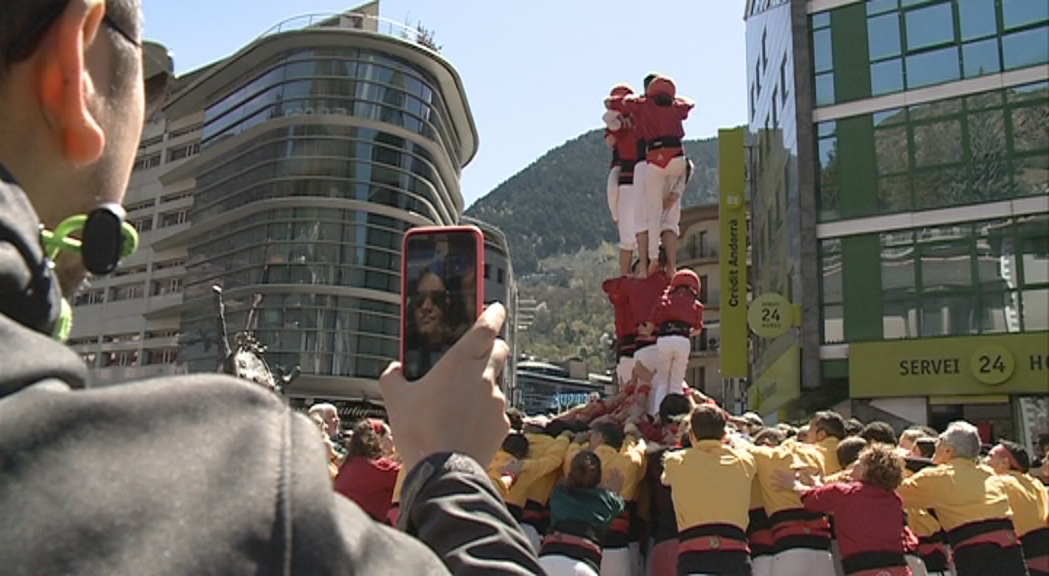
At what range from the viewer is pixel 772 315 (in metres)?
25.0

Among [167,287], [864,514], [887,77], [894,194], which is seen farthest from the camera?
[167,287]

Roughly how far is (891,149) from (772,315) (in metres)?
→ 5.25

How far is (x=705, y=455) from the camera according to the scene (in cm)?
594

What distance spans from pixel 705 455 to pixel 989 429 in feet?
53.8

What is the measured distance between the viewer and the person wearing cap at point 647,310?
10648 mm

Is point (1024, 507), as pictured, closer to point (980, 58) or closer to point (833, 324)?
point (833, 324)

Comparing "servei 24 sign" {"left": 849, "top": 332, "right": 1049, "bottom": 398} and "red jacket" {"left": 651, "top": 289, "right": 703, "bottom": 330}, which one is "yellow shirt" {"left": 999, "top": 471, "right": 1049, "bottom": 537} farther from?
"servei 24 sign" {"left": 849, "top": 332, "right": 1049, "bottom": 398}

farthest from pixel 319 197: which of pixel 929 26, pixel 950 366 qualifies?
pixel 950 366

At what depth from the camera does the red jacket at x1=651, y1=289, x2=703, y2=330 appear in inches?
418

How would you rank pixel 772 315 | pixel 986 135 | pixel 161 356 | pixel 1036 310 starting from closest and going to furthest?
pixel 1036 310, pixel 986 135, pixel 772 315, pixel 161 356

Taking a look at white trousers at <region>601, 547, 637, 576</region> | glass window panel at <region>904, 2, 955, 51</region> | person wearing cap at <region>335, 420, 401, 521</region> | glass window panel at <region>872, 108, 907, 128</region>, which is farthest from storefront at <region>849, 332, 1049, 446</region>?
person wearing cap at <region>335, 420, 401, 521</region>

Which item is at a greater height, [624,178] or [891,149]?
[891,149]

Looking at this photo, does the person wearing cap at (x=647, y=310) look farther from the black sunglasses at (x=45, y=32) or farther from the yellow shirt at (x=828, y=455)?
the black sunglasses at (x=45, y=32)

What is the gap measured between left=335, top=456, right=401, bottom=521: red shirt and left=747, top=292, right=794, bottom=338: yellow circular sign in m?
19.1
